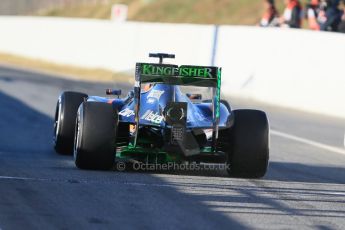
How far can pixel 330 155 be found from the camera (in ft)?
47.1

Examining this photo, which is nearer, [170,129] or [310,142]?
[170,129]

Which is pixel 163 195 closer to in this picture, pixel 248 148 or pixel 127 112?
pixel 248 148

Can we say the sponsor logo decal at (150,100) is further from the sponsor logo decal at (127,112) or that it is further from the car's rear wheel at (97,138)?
the car's rear wheel at (97,138)

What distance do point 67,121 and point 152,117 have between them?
1.75 meters

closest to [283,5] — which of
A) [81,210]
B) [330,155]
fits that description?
[330,155]

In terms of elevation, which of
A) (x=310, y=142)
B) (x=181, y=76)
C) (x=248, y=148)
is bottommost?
(x=310, y=142)

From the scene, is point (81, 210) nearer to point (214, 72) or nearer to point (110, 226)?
point (110, 226)

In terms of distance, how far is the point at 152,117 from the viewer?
10.5 meters

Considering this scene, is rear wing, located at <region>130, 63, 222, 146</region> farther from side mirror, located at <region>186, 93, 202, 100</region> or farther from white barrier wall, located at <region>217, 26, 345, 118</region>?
white barrier wall, located at <region>217, 26, 345, 118</region>

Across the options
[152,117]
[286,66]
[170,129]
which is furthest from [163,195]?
[286,66]

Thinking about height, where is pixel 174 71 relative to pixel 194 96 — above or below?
above

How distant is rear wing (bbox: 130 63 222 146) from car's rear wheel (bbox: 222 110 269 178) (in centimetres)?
32

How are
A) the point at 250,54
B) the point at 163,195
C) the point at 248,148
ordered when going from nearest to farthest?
the point at 163,195 → the point at 248,148 → the point at 250,54

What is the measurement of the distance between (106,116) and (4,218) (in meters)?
3.00
